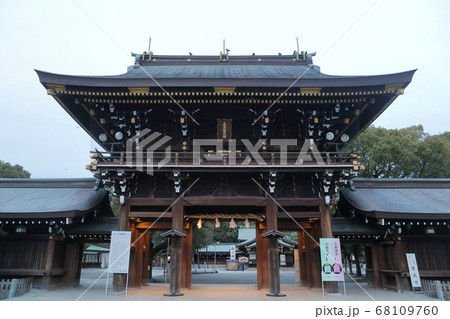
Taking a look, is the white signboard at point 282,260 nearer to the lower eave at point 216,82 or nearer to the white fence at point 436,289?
the white fence at point 436,289

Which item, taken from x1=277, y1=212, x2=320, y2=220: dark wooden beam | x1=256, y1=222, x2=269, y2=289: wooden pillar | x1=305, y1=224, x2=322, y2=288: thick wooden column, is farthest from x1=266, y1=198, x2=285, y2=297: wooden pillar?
x1=305, y1=224, x2=322, y2=288: thick wooden column

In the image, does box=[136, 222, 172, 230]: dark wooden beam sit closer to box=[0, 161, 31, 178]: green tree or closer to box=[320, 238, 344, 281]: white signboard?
box=[320, 238, 344, 281]: white signboard

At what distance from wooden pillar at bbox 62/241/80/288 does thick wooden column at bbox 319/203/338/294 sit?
12.2m

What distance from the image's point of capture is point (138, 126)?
13.6m

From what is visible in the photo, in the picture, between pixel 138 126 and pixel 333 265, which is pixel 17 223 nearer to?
pixel 138 126

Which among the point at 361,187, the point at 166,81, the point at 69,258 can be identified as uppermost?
the point at 166,81

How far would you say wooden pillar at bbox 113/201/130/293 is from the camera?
12.5 meters

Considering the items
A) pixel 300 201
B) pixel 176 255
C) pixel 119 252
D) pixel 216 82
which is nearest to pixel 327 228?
pixel 300 201

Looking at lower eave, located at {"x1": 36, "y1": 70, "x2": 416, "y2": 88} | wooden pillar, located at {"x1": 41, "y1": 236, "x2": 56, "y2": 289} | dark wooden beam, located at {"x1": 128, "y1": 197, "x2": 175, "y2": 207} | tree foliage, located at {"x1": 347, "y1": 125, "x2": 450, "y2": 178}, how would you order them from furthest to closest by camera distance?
tree foliage, located at {"x1": 347, "y1": 125, "x2": 450, "y2": 178}, wooden pillar, located at {"x1": 41, "y1": 236, "x2": 56, "y2": 289}, dark wooden beam, located at {"x1": 128, "y1": 197, "x2": 175, "y2": 207}, lower eave, located at {"x1": 36, "y1": 70, "x2": 416, "y2": 88}

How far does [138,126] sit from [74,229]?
597cm

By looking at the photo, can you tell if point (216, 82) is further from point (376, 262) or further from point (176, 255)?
point (376, 262)

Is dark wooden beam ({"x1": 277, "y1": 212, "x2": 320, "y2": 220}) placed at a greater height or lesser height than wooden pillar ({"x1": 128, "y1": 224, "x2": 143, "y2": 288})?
greater

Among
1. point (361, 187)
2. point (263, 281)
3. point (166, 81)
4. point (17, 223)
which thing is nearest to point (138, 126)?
point (166, 81)

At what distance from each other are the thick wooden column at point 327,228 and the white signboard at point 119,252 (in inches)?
325
